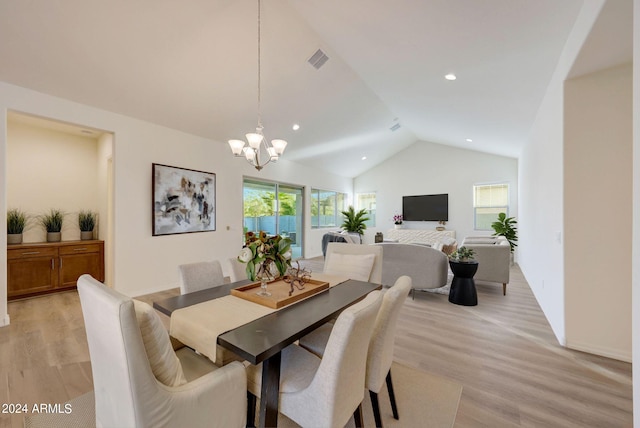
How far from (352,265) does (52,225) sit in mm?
4971

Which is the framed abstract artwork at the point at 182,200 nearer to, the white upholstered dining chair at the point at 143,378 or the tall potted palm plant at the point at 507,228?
the white upholstered dining chair at the point at 143,378

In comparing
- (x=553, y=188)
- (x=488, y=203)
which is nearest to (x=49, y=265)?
(x=553, y=188)

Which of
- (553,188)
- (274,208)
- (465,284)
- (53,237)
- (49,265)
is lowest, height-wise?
(465,284)

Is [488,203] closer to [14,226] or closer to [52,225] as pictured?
[52,225]

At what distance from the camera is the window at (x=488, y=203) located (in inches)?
293

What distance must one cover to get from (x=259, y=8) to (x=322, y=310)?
314 centimetres

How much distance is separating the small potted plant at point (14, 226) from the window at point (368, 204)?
831 centimetres

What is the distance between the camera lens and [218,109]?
432 centimetres

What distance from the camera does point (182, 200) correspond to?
4637mm

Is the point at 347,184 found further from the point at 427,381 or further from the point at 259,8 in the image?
the point at 427,381

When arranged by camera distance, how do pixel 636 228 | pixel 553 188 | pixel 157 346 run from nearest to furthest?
pixel 157 346
pixel 636 228
pixel 553 188

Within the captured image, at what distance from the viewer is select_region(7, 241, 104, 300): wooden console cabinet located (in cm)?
382

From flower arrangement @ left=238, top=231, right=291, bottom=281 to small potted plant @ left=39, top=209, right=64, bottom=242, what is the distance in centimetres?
452

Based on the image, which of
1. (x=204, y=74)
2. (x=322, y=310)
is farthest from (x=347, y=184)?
(x=322, y=310)
